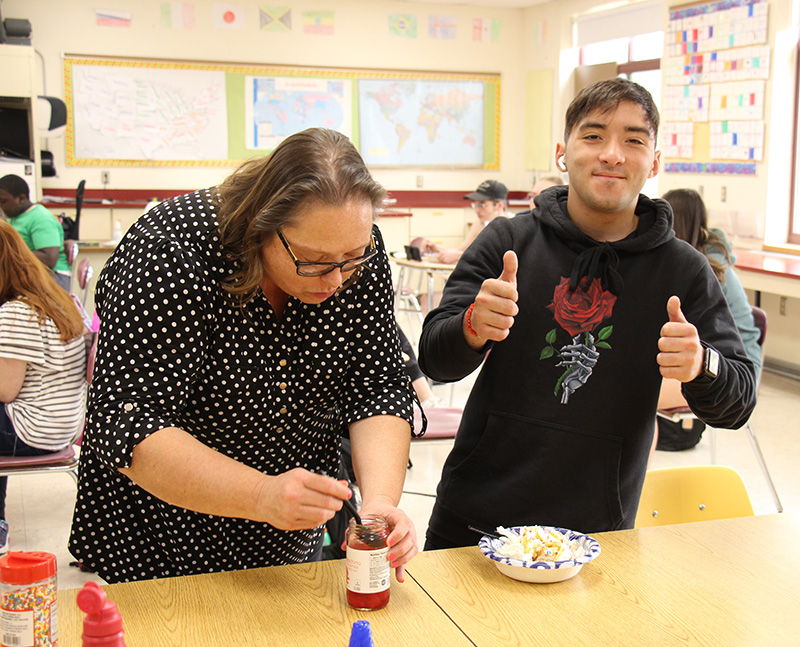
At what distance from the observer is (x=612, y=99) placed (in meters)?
1.67

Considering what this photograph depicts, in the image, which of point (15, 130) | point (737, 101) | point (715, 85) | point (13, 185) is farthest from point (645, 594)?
point (15, 130)

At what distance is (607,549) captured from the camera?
4.94 ft

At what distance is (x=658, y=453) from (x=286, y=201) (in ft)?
11.5

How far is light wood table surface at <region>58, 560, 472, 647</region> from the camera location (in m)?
1.18

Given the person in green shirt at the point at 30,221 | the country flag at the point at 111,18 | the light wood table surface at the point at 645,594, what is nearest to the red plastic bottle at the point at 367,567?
the light wood table surface at the point at 645,594

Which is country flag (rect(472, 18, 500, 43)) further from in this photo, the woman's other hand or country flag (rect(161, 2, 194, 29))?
the woman's other hand

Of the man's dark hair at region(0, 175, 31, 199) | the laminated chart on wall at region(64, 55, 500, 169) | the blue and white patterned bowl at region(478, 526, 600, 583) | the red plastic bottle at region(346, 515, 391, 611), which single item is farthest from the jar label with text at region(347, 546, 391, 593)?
the laminated chart on wall at region(64, 55, 500, 169)

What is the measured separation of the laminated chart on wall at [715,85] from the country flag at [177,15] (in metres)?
4.54

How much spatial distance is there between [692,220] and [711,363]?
7.63 ft

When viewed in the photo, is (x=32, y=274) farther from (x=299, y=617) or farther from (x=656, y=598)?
(x=656, y=598)

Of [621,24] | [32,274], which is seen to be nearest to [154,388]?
[32,274]

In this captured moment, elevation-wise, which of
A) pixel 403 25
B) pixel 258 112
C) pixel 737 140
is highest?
pixel 403 25

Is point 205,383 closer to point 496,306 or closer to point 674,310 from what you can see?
point 496,306

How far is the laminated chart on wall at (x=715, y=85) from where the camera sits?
245 inches
